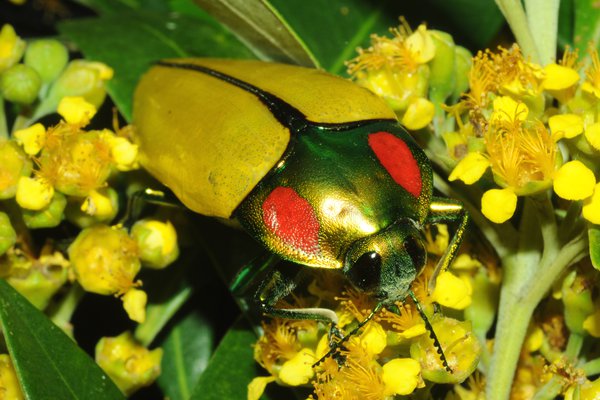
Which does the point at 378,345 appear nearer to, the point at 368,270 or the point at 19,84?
the point at 368,270

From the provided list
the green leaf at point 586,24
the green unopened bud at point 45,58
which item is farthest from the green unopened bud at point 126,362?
the green leaf at point 586,24

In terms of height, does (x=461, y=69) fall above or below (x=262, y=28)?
above

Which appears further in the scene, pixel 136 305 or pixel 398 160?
pixel 136 305

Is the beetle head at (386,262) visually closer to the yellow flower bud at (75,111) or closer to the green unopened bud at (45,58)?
the yellow flower bud at (75,111)

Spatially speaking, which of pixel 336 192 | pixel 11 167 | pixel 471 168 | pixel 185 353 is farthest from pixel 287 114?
pixel 185 353

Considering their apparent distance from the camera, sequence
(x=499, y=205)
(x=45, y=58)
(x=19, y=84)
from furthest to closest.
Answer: (x=45, y=58)
(x=19, y=84)
(x=499, y=205)

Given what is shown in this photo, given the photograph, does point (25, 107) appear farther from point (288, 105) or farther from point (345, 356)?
point (345, 356)

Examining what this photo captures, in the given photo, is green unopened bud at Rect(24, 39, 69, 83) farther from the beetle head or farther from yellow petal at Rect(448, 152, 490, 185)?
yellow petal at Rect(448, 152, 490, 185)

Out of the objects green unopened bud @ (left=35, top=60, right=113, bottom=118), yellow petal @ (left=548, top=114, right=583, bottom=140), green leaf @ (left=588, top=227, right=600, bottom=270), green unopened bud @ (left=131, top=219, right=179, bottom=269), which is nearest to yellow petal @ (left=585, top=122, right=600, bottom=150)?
yellow petal @ (left=548, top=114, right=583, bottom=140)

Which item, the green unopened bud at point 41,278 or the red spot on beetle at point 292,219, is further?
the green unopened bud at point 41,278
